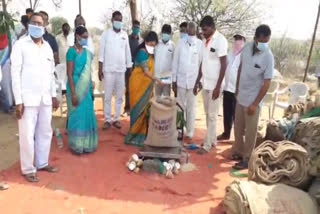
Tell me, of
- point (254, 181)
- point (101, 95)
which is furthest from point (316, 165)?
point (101, 95)

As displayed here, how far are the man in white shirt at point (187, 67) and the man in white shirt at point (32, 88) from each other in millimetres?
2326

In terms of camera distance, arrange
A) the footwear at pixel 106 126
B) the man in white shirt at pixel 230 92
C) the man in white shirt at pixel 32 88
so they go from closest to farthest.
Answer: the man in white shirt at pixel 32 88 → the man in white shirt at pixel 230 92 → the footwear at pixel 106 126

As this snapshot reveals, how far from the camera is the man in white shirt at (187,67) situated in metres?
6.37

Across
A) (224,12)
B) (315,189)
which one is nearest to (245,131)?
(315,189)

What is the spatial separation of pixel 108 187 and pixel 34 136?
1.23 m

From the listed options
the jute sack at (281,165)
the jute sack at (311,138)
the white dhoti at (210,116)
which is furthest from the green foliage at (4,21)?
the jute sack at (311,138)

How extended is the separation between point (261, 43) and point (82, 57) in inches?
95.8

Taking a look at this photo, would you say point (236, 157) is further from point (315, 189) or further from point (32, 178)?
point (32, 178)

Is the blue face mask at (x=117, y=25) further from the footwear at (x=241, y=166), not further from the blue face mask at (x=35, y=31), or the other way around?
the footwear at (x=241, y=166)

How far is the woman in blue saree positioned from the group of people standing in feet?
0.04

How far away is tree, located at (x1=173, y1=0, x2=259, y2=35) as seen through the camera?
1497 centimetres

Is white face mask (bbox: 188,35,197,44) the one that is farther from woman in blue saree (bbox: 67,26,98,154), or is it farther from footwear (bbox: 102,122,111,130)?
footwear (bbox: 102,122,111,130)

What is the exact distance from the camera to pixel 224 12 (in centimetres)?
1536

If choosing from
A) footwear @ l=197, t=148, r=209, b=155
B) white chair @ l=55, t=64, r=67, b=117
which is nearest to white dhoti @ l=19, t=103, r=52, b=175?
footwear @ l=197, t=148, r=209, b=155
